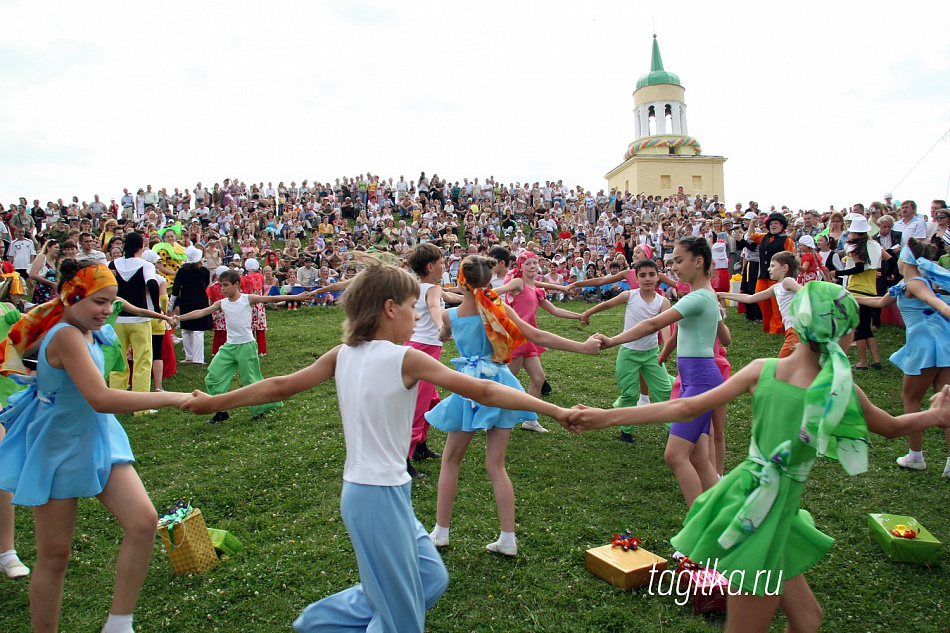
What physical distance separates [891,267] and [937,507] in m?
5.91

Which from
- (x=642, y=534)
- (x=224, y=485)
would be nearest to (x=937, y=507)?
(x=642, y=534)

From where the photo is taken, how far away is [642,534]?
4797 millimetres

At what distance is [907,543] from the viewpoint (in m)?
4.27

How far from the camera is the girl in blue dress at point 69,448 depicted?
3123 mm

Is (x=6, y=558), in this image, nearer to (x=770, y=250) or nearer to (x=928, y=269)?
(x=928, y=269)

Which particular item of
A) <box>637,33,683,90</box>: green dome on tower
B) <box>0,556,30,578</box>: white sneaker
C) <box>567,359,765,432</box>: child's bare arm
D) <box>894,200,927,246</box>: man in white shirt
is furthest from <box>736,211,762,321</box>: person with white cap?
<box>637,33,683,90</box>: green dome on tower

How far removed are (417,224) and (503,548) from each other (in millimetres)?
19633

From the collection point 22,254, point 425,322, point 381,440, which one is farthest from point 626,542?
point 22,254

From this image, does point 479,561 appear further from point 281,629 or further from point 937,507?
point 937,507

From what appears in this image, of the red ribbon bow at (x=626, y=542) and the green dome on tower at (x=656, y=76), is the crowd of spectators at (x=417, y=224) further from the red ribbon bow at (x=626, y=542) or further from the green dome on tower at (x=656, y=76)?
the green dome on tower at (x=656, y=76)

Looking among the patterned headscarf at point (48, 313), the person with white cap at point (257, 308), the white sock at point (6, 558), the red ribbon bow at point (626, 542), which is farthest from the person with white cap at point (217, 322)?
the red ribbon bow at point (626, 542)

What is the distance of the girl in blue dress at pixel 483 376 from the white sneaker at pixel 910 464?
12.8 ft

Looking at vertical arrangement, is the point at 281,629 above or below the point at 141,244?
below
